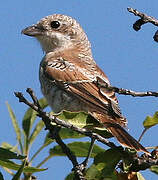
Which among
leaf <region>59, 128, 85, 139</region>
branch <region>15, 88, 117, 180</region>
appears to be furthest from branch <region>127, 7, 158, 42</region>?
leaf <region>59, 128, 85, 139</region>

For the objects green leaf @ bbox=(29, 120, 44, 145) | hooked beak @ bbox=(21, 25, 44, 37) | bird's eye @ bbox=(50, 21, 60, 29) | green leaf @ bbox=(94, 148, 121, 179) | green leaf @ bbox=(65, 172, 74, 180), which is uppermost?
bird's eye @ bbox=(50, 21, 60, 29)

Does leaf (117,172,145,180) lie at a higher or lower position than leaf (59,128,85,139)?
lower

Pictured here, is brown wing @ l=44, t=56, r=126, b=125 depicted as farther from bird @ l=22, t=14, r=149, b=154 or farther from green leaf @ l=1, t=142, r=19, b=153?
green leaf @ l=1, t=142, r=19, b=153

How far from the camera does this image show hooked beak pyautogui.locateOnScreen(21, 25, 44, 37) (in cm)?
649

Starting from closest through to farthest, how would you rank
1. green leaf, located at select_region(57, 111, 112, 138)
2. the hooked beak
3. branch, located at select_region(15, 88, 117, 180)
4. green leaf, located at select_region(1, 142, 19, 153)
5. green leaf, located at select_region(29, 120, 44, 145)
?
1. branch, located at select_region(15, 88, 117, 180)
2. green leaf, located at select_region(57, 111, 112, 138)
3. green leaf, located at select_region(1, 142, 19, 153)
4. green leaf, located at select_region(29, 120, 44, 145)
5. the hooked beak

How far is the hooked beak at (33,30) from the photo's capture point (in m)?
6.49

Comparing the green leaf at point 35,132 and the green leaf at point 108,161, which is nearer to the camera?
the green leaf at point 108,161

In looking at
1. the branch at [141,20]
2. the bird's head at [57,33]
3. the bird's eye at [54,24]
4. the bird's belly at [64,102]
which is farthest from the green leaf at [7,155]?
the bird's eye at [54,24]

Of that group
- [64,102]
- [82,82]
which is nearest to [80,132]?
[64,102]

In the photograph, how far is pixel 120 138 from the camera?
382 cm

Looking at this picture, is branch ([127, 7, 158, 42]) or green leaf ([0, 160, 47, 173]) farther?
green leaf ([0, 160, 47, 173])

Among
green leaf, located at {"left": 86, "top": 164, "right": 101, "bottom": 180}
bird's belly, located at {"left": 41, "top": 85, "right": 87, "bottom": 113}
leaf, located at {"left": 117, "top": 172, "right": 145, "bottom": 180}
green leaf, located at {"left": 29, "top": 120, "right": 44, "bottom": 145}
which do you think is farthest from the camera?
bird's belly, located at {"left": 41, "top": 85, "right": 87, "bottom": 113}

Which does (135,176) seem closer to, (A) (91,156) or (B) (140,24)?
(A) (91,156)

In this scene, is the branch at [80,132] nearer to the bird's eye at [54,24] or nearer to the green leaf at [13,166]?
the green leaf at [13,166]
